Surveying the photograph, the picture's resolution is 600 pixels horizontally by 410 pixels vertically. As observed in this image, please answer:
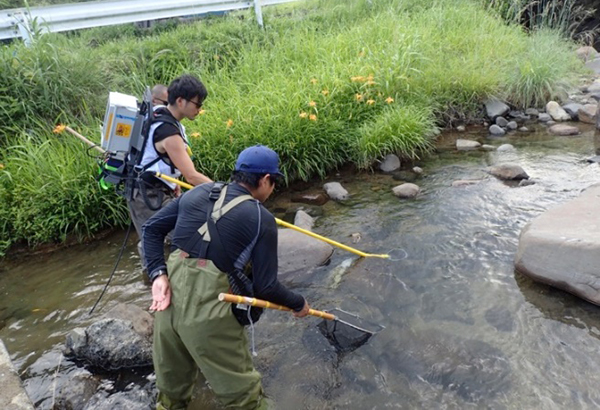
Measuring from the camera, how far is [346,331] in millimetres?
3557

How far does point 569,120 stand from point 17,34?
9.93 m

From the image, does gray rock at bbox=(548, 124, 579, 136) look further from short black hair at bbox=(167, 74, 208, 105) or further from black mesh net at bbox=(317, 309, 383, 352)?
short black hair at bbox=(167, 74, 208, 105)

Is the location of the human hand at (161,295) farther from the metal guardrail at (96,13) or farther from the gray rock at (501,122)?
the gray rock at (501,122)

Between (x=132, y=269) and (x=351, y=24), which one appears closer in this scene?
(x=132, y=269)

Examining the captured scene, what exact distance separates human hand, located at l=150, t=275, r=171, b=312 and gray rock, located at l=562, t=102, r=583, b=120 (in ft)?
27.7

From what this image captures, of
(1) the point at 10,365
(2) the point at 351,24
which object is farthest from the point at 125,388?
(2) the point at 351,24

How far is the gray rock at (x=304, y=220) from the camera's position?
534cm

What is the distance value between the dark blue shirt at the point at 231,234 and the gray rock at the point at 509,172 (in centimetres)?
456

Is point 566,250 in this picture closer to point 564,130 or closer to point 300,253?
point 300,253

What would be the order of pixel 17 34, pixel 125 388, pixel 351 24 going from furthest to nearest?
pixel 351 24, pixel 17 34, pixel 125 388

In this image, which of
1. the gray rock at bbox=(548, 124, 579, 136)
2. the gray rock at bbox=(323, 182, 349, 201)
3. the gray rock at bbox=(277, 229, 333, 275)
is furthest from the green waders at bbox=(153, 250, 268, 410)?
the gray rock at bbox=(548, 124, 579, 136)

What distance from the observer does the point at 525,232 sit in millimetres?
4160

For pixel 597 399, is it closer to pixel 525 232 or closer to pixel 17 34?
pixel 525 232

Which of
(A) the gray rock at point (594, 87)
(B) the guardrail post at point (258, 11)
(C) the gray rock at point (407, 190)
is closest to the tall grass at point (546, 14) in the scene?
(A) the gray rock at point (594, 87)
